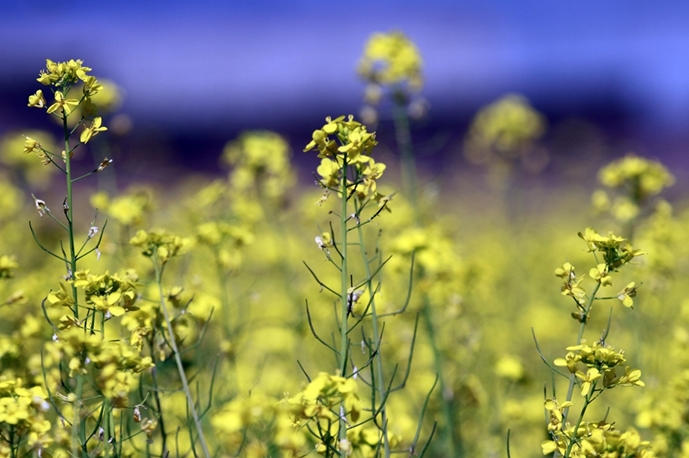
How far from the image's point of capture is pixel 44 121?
101ft

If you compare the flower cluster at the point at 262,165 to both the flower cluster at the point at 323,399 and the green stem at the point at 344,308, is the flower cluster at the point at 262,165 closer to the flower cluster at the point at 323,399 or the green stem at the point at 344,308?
the green stem at the point at 344,308

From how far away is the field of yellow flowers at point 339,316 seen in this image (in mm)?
2008

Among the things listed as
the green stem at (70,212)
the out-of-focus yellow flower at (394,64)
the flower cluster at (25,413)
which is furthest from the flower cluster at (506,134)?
the flower cluster at (25,413)

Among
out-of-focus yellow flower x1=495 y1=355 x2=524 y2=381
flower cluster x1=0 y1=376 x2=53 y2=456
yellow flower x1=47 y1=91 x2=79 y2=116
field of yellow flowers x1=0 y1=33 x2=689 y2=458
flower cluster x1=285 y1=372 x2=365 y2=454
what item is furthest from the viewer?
out-of-focus yellow flower x1=495 y1=355 x2=524 y2=381

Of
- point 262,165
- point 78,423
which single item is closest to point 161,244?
point 78,423

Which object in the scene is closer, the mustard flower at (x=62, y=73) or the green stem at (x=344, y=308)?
the green stem at (x=344, y=308)

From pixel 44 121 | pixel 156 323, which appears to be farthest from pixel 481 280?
pixel 44 121

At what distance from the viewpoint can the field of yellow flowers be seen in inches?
79.0

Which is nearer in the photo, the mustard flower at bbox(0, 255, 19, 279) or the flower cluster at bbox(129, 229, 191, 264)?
the flower cluster at bbox(129, 229, 191, 264)

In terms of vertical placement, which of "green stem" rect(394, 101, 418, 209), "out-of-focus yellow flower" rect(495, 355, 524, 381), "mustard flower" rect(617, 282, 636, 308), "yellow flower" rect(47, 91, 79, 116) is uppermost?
"green stem" rect(394, 101, 418, 209)

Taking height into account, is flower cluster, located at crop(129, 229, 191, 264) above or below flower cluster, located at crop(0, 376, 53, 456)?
above

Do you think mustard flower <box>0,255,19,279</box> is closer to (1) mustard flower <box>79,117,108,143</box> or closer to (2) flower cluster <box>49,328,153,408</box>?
(1) mustard flower <box>79,117,108,143</box>

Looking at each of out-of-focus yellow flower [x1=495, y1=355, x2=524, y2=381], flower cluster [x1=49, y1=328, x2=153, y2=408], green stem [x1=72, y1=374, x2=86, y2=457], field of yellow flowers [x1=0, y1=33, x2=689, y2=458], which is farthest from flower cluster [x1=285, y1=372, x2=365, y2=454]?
out-of-focus yellow flower [x1=495, y1=355, x2=524, y2=381]

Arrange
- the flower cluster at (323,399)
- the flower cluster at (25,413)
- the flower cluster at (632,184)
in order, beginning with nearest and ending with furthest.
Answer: the flower cluster at (323,399) → the flower cluster at (25,413) → the flower cluster at (632,184)
